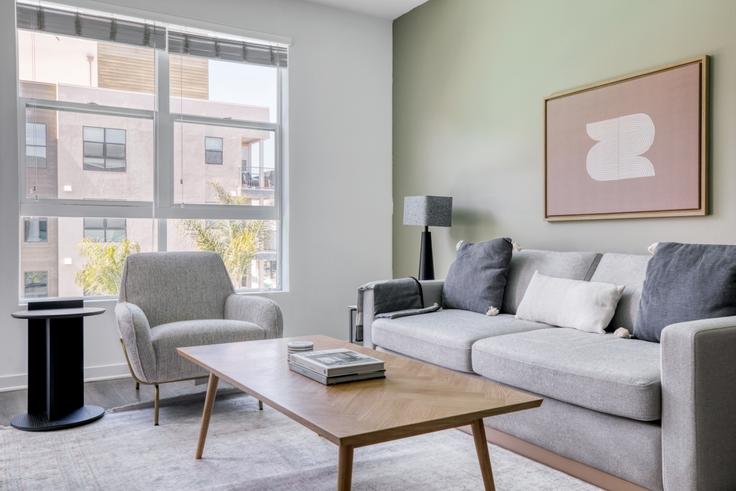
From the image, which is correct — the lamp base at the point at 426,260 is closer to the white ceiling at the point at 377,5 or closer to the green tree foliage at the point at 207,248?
the green tree foliage at the point at 207,248

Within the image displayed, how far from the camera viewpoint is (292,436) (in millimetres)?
2746

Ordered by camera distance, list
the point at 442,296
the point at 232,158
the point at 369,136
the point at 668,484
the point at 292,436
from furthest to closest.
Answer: the point at 369,136 < the point at 232,158 < the point at 442,296 < the point at 292,436 < the point at 668,484

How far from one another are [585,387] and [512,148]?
2.14 m

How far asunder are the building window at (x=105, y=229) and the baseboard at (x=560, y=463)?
2.69m

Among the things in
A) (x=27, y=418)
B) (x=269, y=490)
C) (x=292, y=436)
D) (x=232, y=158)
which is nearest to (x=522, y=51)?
(x=232, y=158)

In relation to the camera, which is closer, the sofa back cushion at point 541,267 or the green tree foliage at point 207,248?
the sofa back cushion at point 541,267

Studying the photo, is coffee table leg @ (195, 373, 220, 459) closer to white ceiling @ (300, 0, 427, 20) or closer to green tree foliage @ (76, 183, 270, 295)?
green tree foliage @ (76, 183, 270, 295)

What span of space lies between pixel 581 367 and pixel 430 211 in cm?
211

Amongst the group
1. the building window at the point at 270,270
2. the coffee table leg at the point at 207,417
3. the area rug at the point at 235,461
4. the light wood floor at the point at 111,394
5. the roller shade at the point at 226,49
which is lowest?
the light wood floor at the point at 111,394

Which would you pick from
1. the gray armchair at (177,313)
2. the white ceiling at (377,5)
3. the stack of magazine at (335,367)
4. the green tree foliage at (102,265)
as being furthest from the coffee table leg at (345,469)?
the white ceiling at (377,5)

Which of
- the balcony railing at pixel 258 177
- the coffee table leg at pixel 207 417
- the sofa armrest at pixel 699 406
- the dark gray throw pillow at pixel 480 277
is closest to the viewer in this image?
the sofa armrest at pixel 699 406

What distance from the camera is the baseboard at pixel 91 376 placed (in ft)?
12.0

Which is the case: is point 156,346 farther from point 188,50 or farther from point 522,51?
point 522,51

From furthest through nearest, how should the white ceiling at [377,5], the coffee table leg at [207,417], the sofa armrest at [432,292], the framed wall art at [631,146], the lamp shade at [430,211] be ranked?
the white ceiling at [377,5]
the lamp shade at [430,211]
the sofa armrest at [432,292]
the framed wall art at [631,146]
the coffee table leg at [207,417]
